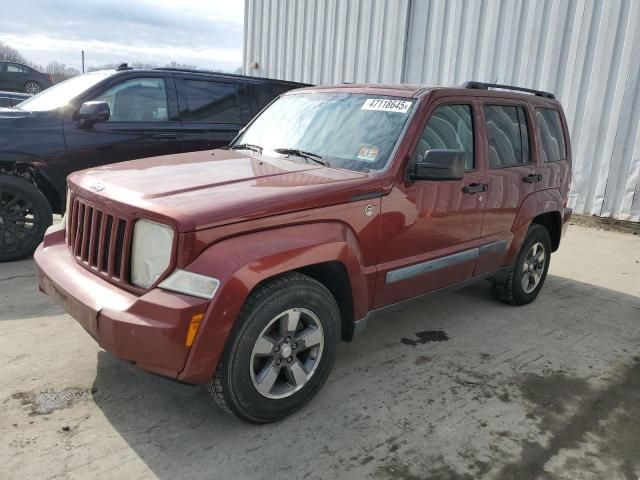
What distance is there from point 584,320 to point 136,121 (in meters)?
4.80

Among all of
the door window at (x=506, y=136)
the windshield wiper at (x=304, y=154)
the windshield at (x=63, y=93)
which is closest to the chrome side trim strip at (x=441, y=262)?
the door window at (x=506, y=136)

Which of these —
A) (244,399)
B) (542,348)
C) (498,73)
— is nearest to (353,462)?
(244,399)

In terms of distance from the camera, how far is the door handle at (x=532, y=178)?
4.42m

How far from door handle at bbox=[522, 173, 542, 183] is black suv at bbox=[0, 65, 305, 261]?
137 inches

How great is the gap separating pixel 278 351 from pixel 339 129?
1.61m

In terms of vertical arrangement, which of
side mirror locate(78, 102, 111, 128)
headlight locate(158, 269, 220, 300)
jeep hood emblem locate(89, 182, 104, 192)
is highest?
side mirror locate(78, 102, 111, 128)

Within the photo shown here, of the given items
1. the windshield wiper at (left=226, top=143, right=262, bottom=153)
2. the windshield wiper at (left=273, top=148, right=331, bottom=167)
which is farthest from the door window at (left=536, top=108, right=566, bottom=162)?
the windshield wiper at (left=226, top=143, right=262, bottom=153)

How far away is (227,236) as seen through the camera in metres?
2.52

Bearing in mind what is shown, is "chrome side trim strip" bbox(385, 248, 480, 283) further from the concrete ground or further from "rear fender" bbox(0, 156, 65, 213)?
"rear fender" bbox(0, 156, 65, 213)

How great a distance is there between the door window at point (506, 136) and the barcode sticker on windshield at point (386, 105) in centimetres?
88

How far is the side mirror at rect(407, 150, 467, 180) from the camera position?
10.4 feet

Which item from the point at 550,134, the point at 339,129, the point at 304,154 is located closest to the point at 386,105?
Answer: the point at 339,129

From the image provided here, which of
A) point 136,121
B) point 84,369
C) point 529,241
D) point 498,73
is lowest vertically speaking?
point 84,369

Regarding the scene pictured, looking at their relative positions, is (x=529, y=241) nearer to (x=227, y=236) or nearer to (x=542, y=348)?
(x=542, y=348)
